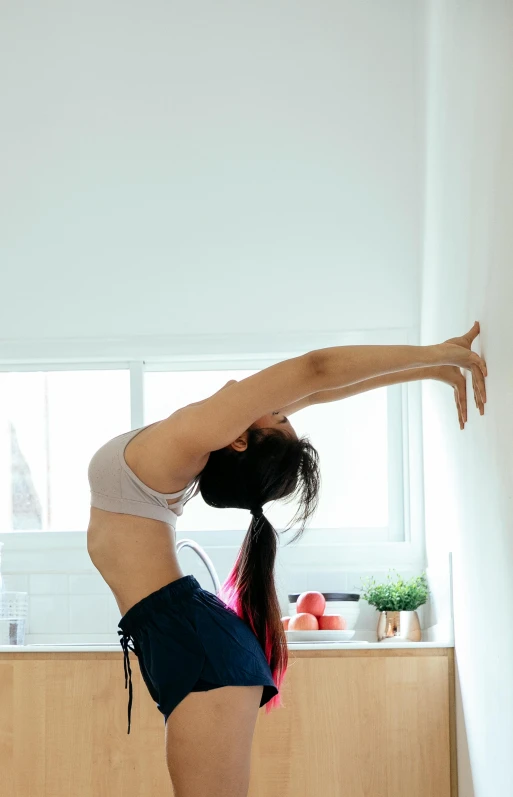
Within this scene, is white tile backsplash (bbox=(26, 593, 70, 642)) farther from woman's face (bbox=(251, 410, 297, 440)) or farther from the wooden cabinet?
woman's face (bbox=(251, 410, 297, 440))

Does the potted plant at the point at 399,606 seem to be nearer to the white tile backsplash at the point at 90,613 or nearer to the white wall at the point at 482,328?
the white wall at the point at 482,328

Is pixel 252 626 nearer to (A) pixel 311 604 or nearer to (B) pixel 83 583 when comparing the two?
(A) pixel 311 604

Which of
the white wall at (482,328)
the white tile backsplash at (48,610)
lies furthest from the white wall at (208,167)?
the white tile backsplash at (48,610)

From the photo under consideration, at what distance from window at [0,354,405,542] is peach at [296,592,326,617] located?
1.18 ft

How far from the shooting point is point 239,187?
130 inches

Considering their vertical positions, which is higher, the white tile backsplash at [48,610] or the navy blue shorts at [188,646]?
the navy blue shorts at [188,646]

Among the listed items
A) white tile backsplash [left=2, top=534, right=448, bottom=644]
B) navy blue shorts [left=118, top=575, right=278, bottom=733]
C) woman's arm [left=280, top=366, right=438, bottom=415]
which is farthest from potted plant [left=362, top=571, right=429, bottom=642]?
navy blue shorts [left=118, top=575, right=278, bottom=733]

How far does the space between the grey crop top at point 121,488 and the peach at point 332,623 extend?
1245mm

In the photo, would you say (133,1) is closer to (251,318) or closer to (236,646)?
(251,318)

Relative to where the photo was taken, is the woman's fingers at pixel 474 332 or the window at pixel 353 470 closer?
the woman's fingers at pixel 474 332

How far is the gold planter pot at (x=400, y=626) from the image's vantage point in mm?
3027

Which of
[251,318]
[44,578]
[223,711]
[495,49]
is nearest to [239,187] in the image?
[251,318]

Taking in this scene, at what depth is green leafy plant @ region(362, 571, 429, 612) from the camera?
3043 mm

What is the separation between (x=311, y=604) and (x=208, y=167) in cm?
144
